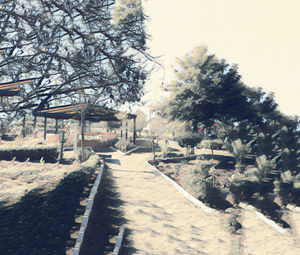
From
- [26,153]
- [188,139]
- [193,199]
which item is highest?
[188,139]

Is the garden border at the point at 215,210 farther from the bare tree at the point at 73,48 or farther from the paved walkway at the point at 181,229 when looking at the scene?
the bare tree at the point at 73,48

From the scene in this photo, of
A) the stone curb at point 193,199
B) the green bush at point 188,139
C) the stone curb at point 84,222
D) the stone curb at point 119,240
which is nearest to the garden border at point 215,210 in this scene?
the stone curb at point 193,199

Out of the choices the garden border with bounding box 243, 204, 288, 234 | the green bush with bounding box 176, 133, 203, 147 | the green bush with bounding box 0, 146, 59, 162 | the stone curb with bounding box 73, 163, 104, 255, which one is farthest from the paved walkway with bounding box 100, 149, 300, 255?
the green bush with bounding box 176, 133, 203, 147

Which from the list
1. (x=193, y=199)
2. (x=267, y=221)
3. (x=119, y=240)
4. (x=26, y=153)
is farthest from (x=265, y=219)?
(x=26, y=153)

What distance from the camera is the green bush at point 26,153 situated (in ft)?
62.5

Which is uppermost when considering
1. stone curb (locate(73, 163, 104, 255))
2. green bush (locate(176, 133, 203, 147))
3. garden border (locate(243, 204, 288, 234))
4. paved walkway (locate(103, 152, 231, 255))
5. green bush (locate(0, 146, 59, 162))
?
green bush (locate(176, 133, 203, 147))

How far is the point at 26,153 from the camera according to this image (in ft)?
62.7

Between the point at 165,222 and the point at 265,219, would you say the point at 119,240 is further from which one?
the point at 265,219

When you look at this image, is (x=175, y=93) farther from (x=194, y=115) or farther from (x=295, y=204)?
(x=295, y=204)

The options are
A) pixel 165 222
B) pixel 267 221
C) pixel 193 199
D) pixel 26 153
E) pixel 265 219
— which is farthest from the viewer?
pixel 26 153

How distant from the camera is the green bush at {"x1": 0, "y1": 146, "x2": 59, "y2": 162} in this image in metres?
19.1

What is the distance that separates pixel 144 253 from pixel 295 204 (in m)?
12.1

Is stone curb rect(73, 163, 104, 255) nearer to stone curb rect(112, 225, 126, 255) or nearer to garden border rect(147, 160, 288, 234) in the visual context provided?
stone curb rect(112, 225, 126, 255)

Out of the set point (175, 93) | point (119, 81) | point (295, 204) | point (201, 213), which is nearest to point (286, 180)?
point (295, 204)
